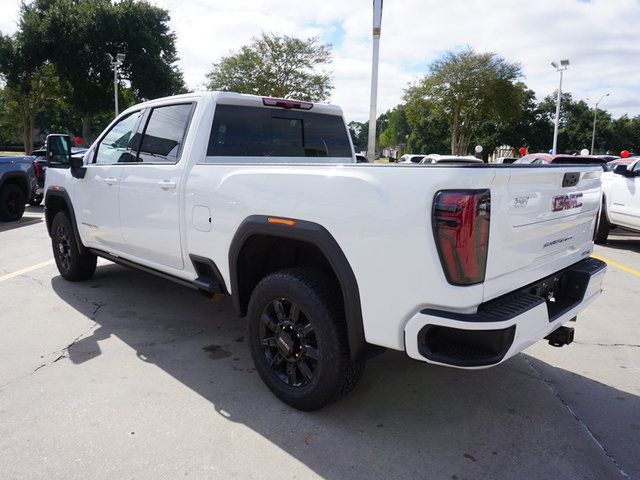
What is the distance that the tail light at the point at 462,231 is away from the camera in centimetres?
205

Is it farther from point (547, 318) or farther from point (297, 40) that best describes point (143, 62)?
point (547, 318)

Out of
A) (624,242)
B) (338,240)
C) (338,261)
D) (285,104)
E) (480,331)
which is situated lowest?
(624,242)

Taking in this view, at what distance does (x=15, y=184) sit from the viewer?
1073 centimetres

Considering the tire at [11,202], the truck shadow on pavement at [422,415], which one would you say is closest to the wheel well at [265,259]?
the truck shadow on pavement at [422,415]

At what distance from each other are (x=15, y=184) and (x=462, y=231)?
11.4m

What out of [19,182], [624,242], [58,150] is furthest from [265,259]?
[19,182]

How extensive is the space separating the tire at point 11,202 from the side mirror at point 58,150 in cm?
673

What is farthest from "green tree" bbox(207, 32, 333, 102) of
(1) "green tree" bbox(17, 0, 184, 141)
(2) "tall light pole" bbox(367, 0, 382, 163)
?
(2) "tall light pole" bbox(367, 0, 382, 163)

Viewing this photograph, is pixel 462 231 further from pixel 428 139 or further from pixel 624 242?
pixel 428 139

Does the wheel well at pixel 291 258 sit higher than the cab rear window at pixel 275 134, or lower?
lower

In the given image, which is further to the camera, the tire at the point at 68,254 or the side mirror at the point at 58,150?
the tire at the point at 68,254

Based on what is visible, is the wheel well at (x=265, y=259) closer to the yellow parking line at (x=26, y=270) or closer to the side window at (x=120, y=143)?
the side window at (x=120, y=143)

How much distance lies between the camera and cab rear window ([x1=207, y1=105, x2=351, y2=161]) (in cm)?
366

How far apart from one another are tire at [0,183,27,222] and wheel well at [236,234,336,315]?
31.2ft
